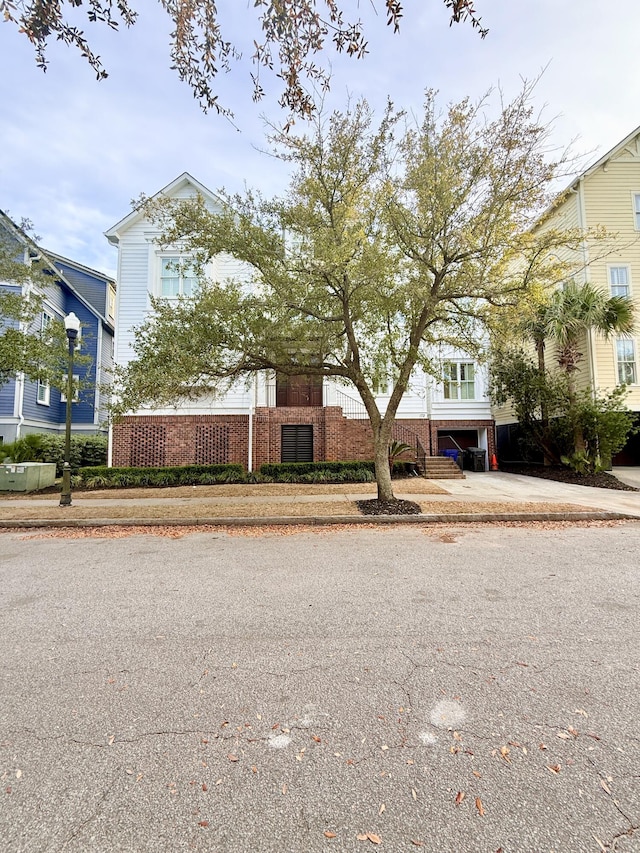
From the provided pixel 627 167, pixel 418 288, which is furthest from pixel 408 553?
pixel 627 167

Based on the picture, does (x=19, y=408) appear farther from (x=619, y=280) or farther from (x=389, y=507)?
(x=619, y=280)

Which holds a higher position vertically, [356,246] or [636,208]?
[636,208]

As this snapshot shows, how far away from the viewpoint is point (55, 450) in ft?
53.1

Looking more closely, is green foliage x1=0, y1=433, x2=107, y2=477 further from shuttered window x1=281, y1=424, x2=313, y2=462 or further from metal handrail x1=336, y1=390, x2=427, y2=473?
metal handrail x1=336, y1=390, x2=427, y2=473

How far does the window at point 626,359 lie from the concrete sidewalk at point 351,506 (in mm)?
4877

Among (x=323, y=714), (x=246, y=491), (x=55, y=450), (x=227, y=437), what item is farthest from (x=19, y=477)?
(x=323, y=714)

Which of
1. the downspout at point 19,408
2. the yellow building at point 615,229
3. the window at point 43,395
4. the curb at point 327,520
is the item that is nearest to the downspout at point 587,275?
the yellow building at point 615,229

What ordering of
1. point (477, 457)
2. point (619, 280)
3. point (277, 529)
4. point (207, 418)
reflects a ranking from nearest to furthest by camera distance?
point (277, 529)
point (207, 418)
point (619, 280)
point (477, 457)

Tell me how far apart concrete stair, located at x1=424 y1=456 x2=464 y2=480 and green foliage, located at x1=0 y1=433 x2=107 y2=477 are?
12.5 metres

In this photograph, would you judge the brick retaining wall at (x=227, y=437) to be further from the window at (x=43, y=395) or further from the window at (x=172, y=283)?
the window at (x=43, y=395)

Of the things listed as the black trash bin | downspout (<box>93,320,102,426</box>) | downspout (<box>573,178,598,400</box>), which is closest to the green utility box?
downspout (<box>93,320,102,426</box>)

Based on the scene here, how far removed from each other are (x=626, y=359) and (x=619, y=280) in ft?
10.2

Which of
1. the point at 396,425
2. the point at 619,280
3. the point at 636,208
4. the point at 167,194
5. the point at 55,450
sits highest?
the point at 167,194

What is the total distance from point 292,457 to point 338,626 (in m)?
12.8
